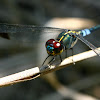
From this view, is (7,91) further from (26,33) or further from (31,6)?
(31,6)

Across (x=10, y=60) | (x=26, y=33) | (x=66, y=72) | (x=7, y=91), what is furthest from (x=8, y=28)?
(x=66, y=72)

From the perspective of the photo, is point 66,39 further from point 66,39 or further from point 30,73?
point 30,73

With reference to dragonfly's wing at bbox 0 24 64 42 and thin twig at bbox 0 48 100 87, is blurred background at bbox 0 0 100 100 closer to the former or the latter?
dragonfly's wing at bbox 0 24 64 42

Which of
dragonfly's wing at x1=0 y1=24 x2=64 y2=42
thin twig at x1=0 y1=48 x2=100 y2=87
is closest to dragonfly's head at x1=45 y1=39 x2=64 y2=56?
thin twig at x1=0 y1=48 x2=100 y2=87

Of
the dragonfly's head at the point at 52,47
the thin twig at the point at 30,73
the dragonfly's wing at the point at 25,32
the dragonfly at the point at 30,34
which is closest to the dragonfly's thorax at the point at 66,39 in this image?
the dragonfly at the point at 30,34

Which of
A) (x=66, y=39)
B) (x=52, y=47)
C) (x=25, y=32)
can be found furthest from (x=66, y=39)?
(x=25, y=32)

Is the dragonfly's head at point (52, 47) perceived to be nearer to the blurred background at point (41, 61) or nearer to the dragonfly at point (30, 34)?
the dragonfly at point (30, 34)

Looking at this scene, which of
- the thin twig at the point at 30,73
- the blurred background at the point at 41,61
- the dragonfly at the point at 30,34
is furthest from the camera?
the blurred background at the point at 41,61
